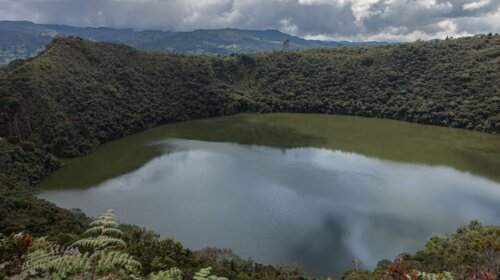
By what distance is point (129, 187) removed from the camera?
3123cm

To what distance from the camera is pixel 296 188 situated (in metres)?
30.9

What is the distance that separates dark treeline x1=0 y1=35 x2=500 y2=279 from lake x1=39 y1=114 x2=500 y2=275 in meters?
3.26

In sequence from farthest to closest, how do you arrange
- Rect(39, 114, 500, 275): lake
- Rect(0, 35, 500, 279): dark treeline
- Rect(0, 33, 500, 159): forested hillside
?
Rect(0, 33, 500, 159): forested hillside < Rect(0, 35, 500, 279): dark treeline < Rect(39, 114, 500, 275): lake

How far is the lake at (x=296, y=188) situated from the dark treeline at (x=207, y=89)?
3261 millimetres

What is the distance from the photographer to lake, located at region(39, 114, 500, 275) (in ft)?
74.3

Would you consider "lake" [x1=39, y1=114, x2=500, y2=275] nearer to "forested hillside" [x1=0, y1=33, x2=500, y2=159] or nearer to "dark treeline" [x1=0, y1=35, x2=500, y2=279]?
"dark treeline" [x1=0, y1=35, x2=500, y2=279]

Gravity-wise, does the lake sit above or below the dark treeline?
below

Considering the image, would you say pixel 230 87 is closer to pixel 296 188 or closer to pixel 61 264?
pixel 296 188

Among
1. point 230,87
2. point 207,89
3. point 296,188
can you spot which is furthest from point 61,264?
point 230,87

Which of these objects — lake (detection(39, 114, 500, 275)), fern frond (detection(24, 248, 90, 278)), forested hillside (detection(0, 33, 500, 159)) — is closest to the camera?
fern frond (detection(24, 248, 90, 278))

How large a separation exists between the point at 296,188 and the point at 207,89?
3853 cm

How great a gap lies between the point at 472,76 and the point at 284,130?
103 ft

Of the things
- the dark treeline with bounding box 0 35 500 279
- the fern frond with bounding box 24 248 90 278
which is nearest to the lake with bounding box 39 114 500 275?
the dark treeline with bounding box 0 35 500 279

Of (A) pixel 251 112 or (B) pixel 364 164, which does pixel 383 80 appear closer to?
(A) pixel 251 112
